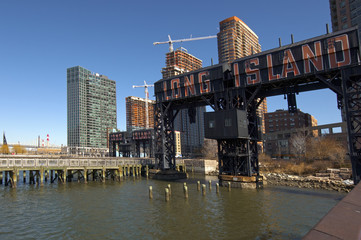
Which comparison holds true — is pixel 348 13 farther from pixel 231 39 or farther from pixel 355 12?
pixel 231 39

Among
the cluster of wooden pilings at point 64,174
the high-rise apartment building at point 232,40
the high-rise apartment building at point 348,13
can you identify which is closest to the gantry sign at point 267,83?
the cluster of wooden pilings at point 64,174

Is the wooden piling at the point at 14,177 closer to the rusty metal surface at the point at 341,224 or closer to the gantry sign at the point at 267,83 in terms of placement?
the gantry sign at the point at 267,83

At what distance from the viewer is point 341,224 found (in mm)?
5480

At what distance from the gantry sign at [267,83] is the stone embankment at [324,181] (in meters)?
6.31

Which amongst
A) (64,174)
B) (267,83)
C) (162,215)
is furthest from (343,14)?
(64,174)

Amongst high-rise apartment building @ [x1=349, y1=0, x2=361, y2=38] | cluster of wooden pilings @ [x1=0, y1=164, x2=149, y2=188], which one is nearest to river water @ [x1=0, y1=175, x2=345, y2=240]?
cluster of wooden pilings @ [x1=0, y1=164, x2=149, y2=188]

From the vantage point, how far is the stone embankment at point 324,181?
38.0 metres

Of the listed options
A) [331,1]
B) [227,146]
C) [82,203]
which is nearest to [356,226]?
[82,203]

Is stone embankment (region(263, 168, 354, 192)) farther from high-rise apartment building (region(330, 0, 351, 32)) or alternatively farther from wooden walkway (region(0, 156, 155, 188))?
high-rise apartment building (region(330, 0, 351, 32))

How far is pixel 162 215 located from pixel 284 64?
27.4m

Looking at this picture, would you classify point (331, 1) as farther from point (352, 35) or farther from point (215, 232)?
point (215, 232)

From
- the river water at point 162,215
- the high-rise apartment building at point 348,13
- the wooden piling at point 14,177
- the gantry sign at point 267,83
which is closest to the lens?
the river water at point 162,215

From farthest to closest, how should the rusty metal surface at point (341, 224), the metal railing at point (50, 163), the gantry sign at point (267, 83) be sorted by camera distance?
the metal railing at point (50, 163), the gantry sign at point (267, 83), the rusty metal surface at point (341, 224)

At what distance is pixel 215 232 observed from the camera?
20.0 metres
